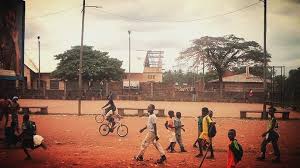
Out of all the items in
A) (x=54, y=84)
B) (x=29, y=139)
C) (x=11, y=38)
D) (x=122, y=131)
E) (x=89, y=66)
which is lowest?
(x=122, y=131)

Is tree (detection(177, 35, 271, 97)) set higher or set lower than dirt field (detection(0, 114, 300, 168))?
higher

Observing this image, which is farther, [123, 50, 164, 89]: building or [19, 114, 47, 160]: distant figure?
[123, 50, 164, 89]: building

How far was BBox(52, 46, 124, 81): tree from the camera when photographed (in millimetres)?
50031

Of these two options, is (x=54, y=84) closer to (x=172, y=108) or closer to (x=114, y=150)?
(x=172, y=108)

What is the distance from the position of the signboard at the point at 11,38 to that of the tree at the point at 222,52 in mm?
47964

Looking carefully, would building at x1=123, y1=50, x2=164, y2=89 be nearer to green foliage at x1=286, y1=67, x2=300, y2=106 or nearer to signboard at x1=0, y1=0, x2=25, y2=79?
green foliage at x1=286, y1=67, x2=300, y2=106

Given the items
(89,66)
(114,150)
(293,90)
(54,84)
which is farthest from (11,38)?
(54,84)

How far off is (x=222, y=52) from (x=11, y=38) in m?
50.6

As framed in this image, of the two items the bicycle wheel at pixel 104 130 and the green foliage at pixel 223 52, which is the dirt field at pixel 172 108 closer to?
the bicycle wheel at pixel 104 130

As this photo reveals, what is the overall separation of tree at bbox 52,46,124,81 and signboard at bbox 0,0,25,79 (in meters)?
35.8

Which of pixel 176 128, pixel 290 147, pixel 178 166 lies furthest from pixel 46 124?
pixel 290 147

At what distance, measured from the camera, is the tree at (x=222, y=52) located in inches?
2331

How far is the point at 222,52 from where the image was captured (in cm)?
5981

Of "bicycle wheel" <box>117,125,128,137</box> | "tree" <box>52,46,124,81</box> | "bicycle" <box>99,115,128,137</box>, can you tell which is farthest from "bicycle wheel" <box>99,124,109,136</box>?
"tree" <box>52,46,124,81</box>
